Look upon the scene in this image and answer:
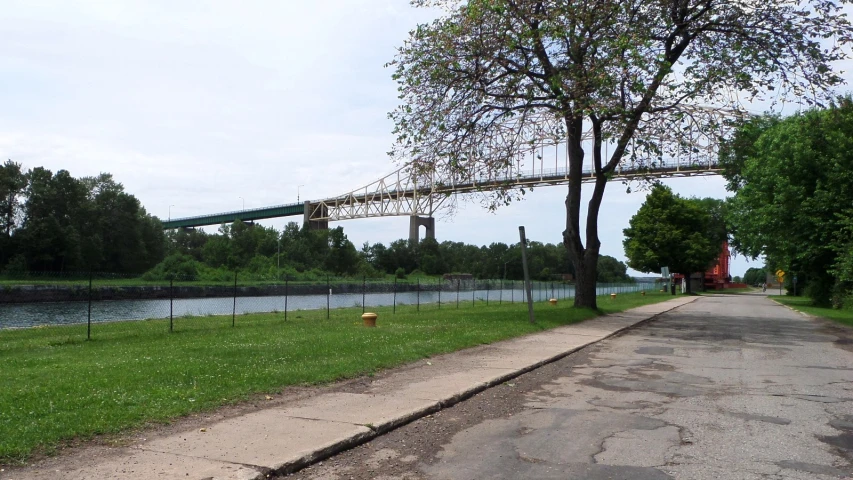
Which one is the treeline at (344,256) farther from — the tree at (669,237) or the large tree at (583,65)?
the large tree at (583,65)

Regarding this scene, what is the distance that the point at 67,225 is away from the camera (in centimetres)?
5388

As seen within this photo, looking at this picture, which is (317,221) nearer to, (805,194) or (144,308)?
(144,308)

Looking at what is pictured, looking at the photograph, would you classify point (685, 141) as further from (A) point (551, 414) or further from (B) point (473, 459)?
(B) point (473, 459)

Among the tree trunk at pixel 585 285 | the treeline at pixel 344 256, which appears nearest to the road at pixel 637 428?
the tree trunk at pixel 585 285

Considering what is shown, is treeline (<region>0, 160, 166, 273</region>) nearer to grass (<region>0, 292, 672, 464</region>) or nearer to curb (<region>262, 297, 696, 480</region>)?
grass (<region>0, 292, 672, 464</region>)

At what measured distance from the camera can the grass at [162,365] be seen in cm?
712

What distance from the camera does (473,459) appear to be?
652 cm

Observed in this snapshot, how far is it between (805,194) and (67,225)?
50047 mm

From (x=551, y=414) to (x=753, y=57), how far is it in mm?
16822

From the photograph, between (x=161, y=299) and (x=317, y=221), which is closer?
(x=161, y=299)

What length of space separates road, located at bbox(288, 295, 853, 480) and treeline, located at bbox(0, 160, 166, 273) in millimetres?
41417

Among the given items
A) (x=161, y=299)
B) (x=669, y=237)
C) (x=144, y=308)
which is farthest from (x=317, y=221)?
(x=144, y=308)

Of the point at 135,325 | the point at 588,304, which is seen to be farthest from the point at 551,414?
the point at 588,304

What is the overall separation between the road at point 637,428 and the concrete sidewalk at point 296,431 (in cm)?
20
